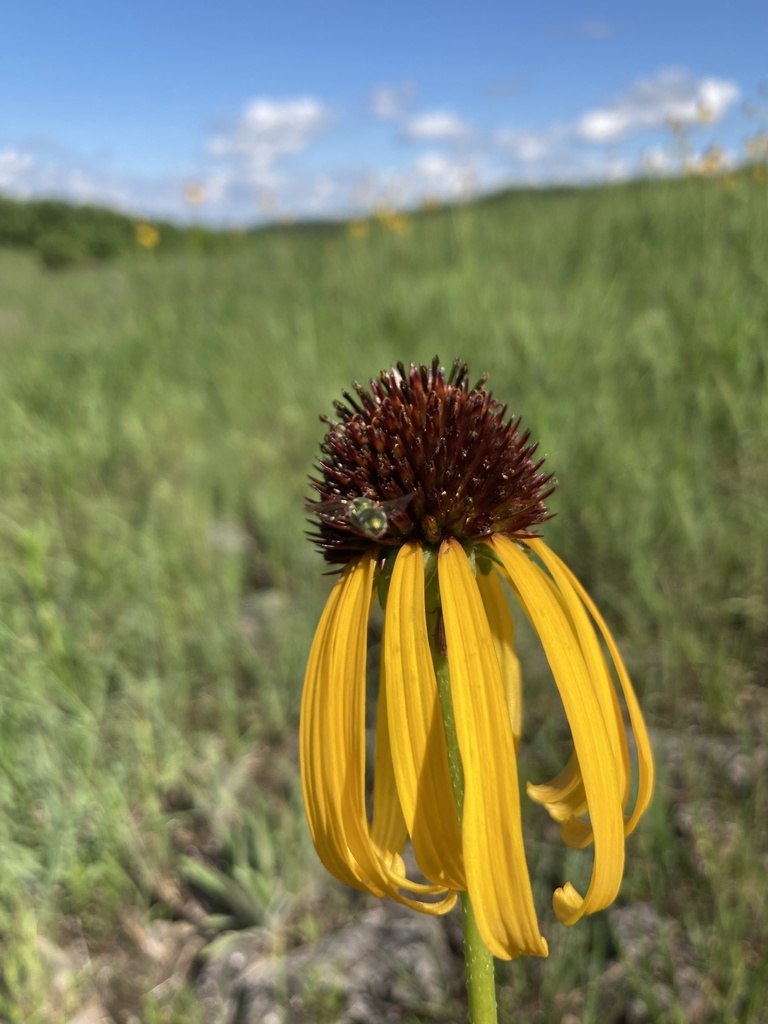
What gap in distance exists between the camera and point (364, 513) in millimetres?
756

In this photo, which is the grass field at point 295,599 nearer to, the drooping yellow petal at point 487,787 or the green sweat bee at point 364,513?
→ the drooping yellow petal at point 487,787

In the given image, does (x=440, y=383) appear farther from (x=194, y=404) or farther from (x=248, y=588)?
(x=194, y=404)

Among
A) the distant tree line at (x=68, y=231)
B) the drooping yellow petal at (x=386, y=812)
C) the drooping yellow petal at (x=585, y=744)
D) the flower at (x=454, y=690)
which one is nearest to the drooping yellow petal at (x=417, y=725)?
the flower at (x=454, y=690)

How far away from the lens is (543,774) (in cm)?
162

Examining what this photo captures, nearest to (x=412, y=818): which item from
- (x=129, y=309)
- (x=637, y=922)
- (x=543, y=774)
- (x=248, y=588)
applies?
(x=637, y=922)

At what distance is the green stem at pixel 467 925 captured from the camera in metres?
0.67

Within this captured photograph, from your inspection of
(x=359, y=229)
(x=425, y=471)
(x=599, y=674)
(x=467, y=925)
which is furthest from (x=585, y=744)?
(x=359, y=229)

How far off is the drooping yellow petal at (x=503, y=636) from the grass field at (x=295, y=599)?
596 millimetres

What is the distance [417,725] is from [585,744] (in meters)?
0.15

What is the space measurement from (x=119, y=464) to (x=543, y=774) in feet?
7.44

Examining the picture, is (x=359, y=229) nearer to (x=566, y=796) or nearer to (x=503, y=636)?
(x=503, y=636)

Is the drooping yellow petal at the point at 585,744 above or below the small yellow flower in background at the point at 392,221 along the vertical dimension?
below

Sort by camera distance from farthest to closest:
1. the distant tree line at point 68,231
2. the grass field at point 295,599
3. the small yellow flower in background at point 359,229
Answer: the distant tree line at point 68,231, the small yellow flower in background at point 359,229, the grass field at point 295,599

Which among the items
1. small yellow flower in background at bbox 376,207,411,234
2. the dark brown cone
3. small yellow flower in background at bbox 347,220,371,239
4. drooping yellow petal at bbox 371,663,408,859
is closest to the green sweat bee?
the dark brown cone
